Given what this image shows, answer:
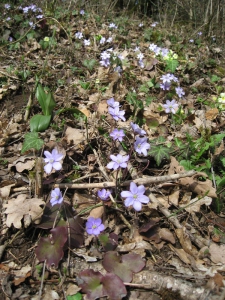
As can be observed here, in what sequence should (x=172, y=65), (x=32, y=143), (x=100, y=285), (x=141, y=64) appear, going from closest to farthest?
(x=100, y=285) → (x=32, y=143) → (x=172, y=65) → (x=141, y=64)

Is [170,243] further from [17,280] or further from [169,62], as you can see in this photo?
[169,62]

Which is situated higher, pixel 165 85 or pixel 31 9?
pixel 31 9

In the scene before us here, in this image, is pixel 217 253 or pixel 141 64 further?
pixel 141 64

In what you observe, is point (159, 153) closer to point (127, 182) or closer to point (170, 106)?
point (127, 182)

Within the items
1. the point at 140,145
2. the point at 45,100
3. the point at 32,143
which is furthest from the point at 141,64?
the point at 32,143

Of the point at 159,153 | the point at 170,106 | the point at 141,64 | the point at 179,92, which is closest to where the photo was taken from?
the point at 159,153

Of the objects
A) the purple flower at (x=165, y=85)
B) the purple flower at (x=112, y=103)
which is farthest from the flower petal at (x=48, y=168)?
the purple flower at (x=165, y=85)
